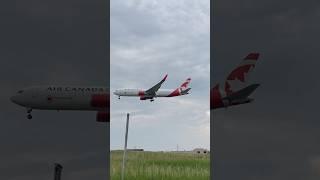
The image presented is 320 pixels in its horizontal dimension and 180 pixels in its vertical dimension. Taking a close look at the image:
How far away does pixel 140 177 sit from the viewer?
14.5 m
